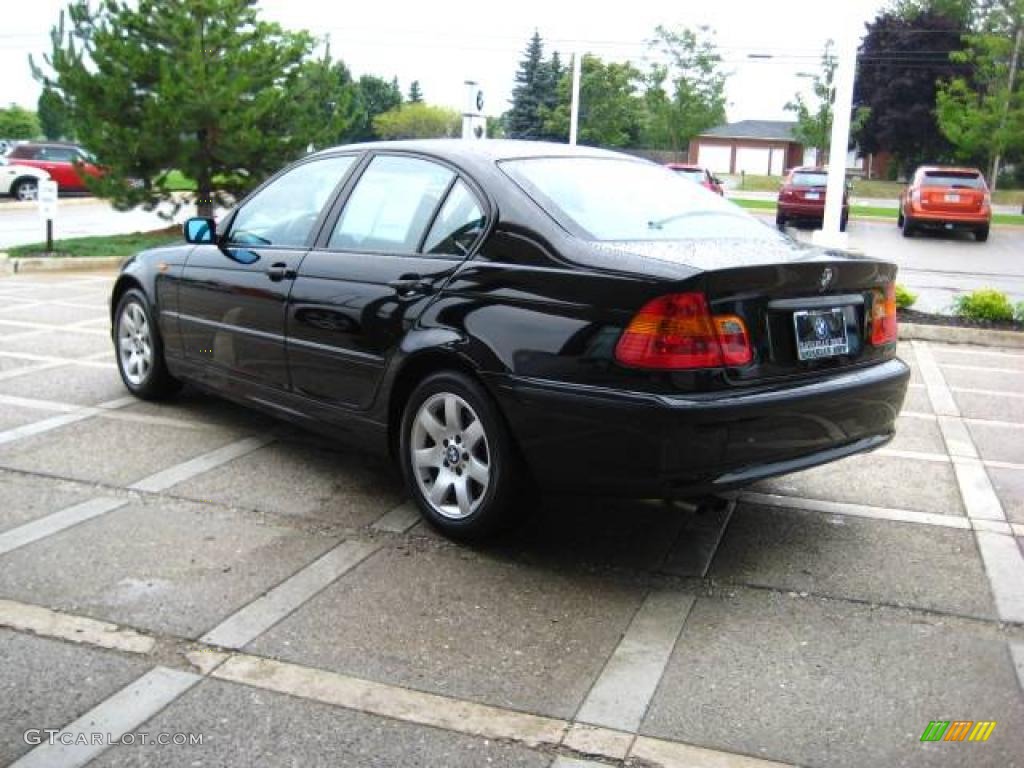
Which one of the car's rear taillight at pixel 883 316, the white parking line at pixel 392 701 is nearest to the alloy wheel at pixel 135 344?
the white parking line at pixel 392 701

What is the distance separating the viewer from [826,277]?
421 centimetres

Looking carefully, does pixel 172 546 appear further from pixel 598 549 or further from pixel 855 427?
pixel 855 427

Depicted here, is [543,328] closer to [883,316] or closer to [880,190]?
[883,316]

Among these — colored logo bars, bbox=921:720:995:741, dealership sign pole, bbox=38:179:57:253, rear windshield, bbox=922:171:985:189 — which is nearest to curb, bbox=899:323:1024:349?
colored logo bars, bbox=921:720:995:741

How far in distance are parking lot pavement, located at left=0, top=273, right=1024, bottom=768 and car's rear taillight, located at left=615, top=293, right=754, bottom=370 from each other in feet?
2.93

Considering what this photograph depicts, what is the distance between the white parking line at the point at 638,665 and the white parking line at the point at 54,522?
96.6 inches

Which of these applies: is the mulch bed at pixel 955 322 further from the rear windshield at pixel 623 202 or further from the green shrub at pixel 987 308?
the rear windshield at pixel 623 202

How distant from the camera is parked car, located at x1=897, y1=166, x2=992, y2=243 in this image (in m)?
A: 24.2

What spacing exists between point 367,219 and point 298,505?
1.35 meters

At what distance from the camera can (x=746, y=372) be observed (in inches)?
154

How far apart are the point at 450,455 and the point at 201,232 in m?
2.39

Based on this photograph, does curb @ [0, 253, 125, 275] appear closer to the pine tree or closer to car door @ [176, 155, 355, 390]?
car door @ [176, 155, 355, 390]

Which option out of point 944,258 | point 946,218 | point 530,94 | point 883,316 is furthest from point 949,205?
point 530,94

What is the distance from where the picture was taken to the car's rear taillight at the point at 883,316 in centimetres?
456
